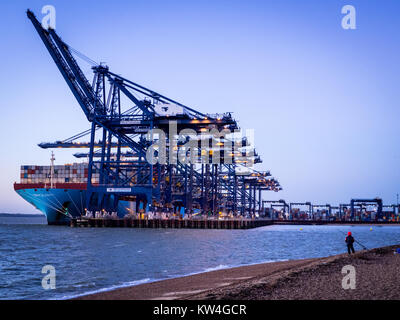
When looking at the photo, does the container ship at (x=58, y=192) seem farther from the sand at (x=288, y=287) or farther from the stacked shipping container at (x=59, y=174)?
the sand at (x=288, y=287)

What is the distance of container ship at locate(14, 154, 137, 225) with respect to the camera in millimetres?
64750

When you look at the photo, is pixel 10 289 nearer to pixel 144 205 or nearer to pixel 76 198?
pixel 76 198

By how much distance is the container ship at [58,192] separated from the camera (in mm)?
64750

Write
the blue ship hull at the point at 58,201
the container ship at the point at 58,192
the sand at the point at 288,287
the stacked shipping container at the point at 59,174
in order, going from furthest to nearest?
1. the stacked shipping container at the point at 59,174
2. the container ship at the point at 58,192
3. the blue ship hull at the point at 58,201
4. the sand at the point at 288,287

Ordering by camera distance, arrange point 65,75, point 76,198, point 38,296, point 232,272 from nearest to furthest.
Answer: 1. point 38,296
2. point 232,272
3. point 65,75
4. point 76,198

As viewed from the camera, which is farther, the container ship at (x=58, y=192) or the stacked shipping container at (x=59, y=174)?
the stacked shipping container at (x=59, y=174)

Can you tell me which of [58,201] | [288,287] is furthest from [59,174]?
[288,287]

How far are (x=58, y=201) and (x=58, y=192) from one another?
5.01 ft

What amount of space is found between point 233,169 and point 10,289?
273ft

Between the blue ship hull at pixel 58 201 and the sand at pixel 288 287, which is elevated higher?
the blue ship hull at pixel 58 201

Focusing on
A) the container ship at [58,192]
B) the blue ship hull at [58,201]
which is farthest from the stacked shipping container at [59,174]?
the blue ship hull at [58,201]

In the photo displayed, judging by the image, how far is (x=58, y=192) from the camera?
64188 mm
